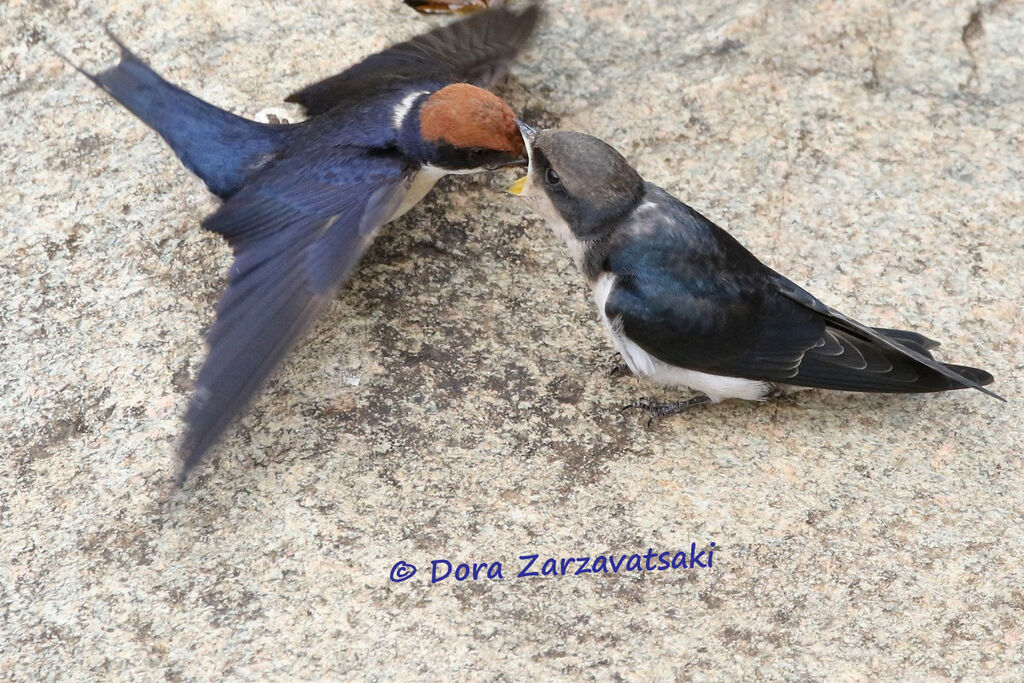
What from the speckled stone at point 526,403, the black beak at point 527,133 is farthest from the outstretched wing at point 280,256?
the black beak at point 527,133

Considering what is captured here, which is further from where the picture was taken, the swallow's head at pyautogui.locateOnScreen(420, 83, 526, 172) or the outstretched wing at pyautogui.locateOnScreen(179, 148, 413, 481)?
the swallow's head at pyautogui.locateOnScreen(420, 83, 526, 172)

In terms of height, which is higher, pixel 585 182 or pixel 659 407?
pixel 585 182

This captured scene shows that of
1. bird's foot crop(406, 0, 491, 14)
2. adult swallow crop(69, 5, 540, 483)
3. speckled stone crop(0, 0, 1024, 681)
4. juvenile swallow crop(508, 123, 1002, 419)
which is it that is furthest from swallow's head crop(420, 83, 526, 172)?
bird's foot crop(406, 0, 491, 14)

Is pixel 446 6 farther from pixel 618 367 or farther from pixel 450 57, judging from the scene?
pixel 618 367

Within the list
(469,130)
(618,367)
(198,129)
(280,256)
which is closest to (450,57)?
(469,130)

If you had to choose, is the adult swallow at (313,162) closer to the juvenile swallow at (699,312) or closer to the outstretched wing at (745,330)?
the juvenile swallow at (699,312)

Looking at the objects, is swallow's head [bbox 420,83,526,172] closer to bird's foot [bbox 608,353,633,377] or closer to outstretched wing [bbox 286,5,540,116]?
outstretched wing [bbox 286,5,540,116]
